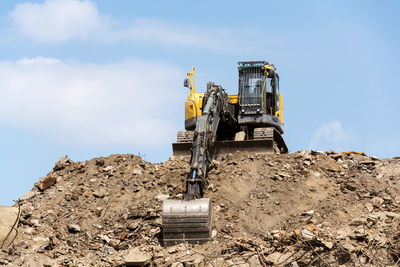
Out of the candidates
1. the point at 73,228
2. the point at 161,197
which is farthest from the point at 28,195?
the point at 161,197

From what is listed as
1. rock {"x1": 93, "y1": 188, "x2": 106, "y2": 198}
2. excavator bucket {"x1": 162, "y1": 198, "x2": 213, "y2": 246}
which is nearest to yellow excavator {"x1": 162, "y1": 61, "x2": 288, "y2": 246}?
excavator bucket {"x1": 162, "y1": 198, "x2": 213, "y2": 246}

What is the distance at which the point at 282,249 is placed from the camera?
17641mm

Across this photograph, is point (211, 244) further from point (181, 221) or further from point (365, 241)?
point (365, 241)

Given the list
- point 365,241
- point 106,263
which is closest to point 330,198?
point 365,241

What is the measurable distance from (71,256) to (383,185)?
7.86 metres

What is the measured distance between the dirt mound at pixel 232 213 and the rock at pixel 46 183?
1.1 inches

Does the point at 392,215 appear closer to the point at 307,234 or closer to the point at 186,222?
the point at 307,234

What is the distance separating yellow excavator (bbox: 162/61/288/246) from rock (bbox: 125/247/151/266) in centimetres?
66

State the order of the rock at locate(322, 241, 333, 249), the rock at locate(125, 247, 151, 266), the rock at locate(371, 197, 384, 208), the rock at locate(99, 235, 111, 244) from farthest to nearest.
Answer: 1. the rock at locate(371, 197, 384, 208)
2. the rock at locate(99, 235, 111, 244)
3. the rock at locate(125, 247, 151, 266)
4. the rock at locate(322, 241, 333, 249)

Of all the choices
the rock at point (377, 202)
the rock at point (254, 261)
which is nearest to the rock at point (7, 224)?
the rock at point (254, 261)

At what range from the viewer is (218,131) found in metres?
23.7

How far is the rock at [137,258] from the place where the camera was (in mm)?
17594

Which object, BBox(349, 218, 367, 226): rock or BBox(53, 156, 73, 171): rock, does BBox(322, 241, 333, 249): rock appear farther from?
BBox(53, 156, 73, 171): rock

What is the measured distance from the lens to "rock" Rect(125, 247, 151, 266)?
1759cm
